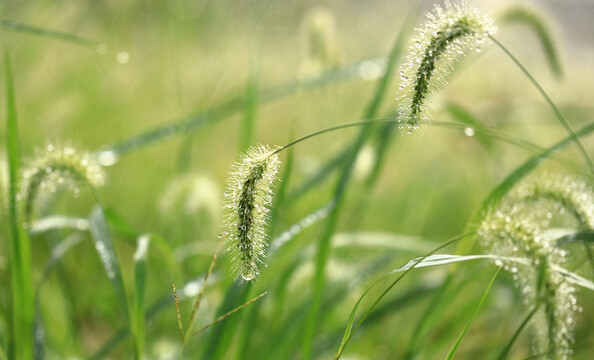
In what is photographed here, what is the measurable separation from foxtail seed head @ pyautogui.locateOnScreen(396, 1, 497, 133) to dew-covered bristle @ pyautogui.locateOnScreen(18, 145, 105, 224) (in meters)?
0.88

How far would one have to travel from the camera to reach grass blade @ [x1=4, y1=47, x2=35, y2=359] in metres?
1.90

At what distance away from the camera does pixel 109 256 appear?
186 cm

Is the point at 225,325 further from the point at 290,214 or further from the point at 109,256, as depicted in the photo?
the point at 290,214

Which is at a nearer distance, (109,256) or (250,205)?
(250,205)

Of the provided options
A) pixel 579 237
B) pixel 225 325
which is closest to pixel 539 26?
pixel 579 237

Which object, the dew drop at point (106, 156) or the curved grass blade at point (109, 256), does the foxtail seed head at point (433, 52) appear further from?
the dew drop at point (106, 156)

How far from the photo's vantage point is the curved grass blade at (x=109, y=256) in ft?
5.72

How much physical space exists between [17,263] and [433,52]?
129 cm

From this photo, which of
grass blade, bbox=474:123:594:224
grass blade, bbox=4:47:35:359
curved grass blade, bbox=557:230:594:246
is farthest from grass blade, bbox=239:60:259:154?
curved grass blade, bbox=557:230:594:246

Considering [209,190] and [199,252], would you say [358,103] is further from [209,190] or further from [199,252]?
[199,252]

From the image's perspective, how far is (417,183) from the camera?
13.1 feet

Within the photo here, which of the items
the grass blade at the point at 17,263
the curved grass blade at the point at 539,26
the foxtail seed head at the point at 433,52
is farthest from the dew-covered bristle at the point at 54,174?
the curved grass blade at the point at 539,26

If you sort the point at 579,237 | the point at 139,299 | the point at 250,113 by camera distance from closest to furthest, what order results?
the point at 579,237
the point at 139,299
the point at 250,113

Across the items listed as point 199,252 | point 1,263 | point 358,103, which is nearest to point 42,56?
point 358,103
